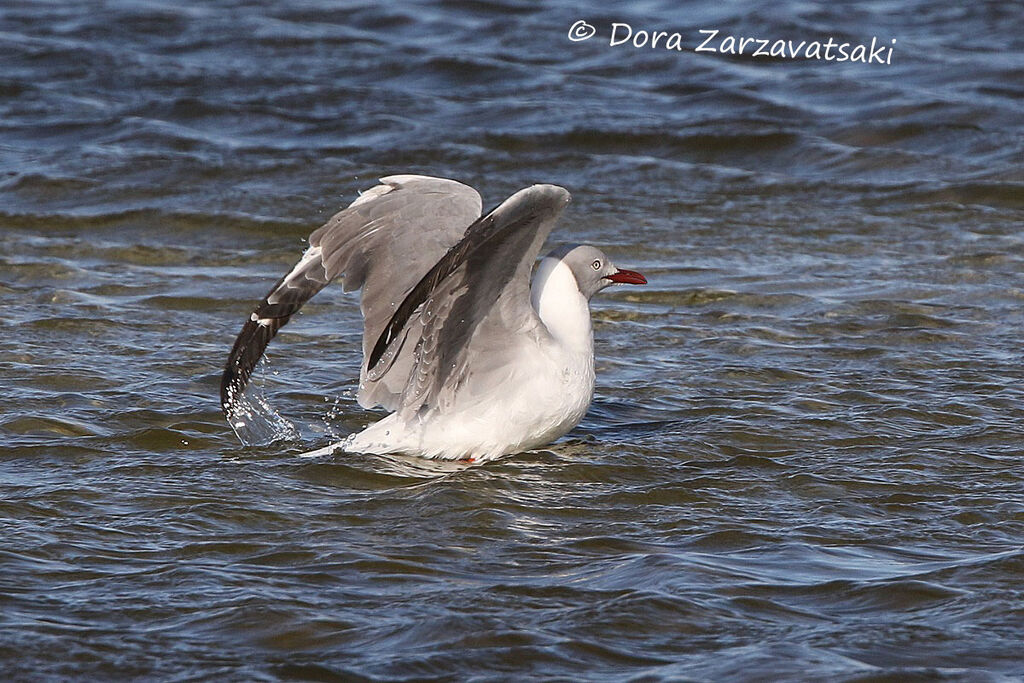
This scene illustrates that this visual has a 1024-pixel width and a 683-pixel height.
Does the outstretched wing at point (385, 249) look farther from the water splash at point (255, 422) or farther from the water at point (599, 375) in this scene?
the water at point (599, 375)

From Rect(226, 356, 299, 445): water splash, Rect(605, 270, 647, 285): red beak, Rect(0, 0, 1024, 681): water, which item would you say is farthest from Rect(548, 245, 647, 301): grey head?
Rect(226, 356, 299, 445): water splash

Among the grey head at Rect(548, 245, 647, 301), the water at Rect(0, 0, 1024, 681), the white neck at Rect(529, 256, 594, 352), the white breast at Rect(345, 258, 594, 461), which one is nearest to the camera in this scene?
the water at Rect(0, 0, 1024, 681)

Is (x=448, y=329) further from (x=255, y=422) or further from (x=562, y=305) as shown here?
(x=255, y=422)

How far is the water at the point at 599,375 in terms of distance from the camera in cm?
428

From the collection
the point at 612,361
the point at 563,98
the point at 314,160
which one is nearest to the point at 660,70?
the point at 563,98

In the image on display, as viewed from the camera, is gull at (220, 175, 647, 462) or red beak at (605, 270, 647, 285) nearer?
gull at (220, 175, 647, 462)

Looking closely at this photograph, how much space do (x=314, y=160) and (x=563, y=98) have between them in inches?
108

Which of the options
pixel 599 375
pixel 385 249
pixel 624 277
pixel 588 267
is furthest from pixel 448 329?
pixel 599 375

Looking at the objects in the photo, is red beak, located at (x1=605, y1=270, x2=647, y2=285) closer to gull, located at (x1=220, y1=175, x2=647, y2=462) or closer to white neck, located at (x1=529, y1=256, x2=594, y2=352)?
gull, located at (x1=220, y1=175, x2=647, y2=462)

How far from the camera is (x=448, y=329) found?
229 inches

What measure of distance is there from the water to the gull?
185mm

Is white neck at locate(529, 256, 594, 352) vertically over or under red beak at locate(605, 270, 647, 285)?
under

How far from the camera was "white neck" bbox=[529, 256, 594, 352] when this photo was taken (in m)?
6.02

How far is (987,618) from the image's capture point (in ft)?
14.2
